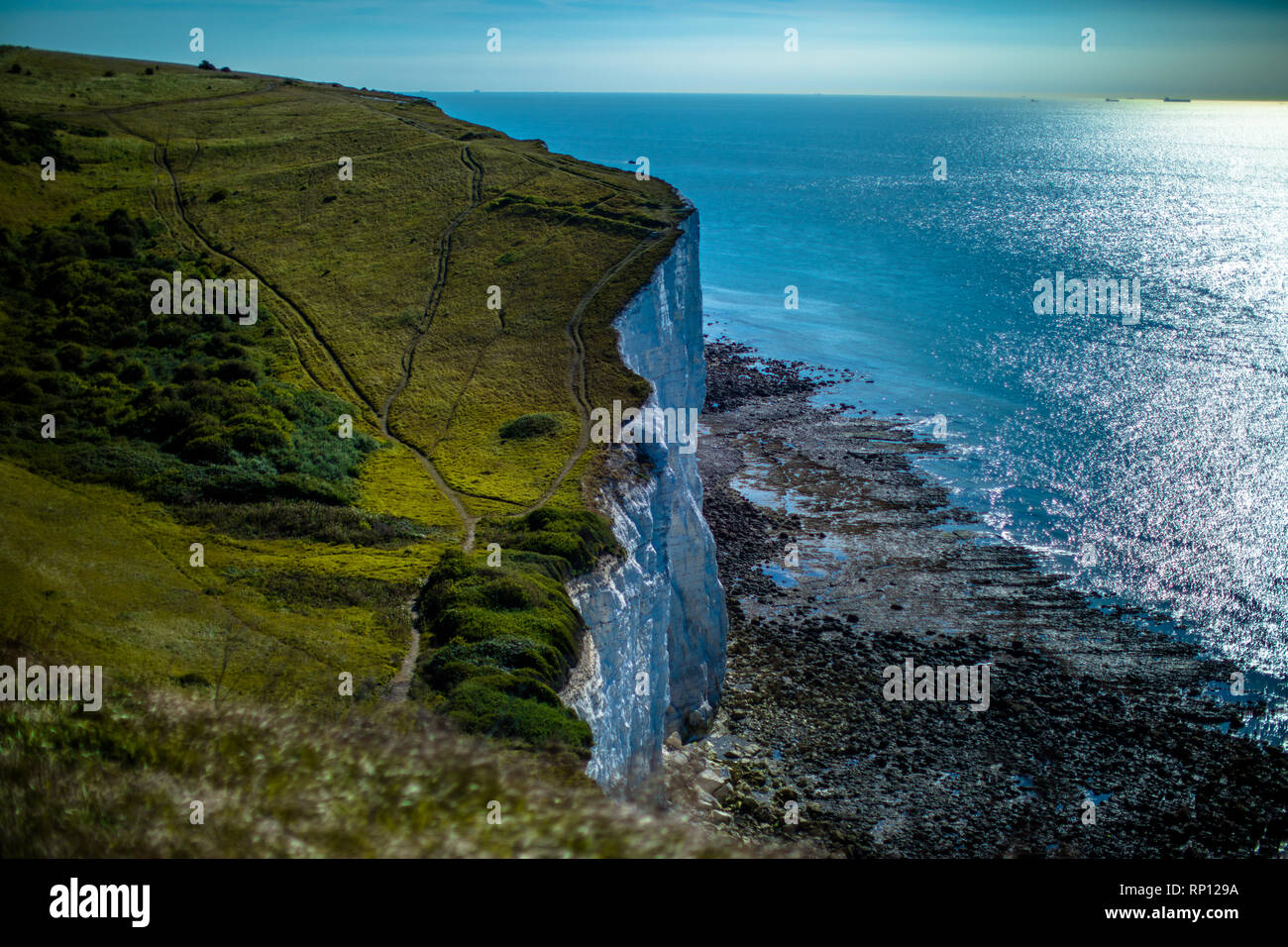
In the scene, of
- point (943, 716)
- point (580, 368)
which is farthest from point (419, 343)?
point (943, 716)

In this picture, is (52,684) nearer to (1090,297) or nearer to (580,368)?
(580,368)

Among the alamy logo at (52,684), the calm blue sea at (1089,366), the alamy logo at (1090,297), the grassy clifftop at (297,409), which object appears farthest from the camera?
the alamy logo at (1090,297)

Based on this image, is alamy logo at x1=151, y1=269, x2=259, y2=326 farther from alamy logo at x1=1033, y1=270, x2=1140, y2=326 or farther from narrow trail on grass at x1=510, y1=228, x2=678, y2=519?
alamy logo at x1=1033, y1=270, x2=1140, y2=326

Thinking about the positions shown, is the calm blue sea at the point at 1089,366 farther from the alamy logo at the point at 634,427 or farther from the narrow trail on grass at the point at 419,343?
the narrow trail on grass at the point at 419,343

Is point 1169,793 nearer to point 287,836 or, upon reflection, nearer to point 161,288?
point 287,836

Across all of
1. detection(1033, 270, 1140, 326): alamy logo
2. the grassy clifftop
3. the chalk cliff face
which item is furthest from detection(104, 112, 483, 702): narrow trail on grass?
detection(1033, 270, 1140, 326): alamy logo

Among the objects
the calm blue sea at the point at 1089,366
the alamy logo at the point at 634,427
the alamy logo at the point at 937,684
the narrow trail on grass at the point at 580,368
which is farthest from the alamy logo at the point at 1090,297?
the alamy logo at the point at 634,427
